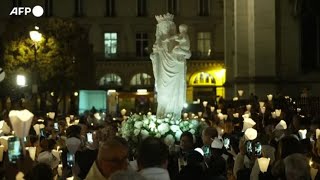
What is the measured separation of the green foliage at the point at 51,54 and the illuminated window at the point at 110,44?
35.1 ft

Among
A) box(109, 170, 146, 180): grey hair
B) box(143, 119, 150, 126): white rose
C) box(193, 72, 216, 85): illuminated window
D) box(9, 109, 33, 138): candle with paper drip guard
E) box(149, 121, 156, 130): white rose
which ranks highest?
box(193, 72, 216, 85): illuminated window

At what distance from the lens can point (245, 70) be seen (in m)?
39.8

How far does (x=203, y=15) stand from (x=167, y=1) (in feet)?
13.6

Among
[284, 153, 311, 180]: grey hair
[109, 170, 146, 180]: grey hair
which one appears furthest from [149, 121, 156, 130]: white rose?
[109, 170, 146, 180]: grey hair

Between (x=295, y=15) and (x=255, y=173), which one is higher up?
(x=295, y=15)

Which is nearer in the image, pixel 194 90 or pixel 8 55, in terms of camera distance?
pixel 8 55

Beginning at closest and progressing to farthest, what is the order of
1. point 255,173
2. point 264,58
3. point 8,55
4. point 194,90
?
point 255,173 → point 264,58 → point 8,55 → point 194,90

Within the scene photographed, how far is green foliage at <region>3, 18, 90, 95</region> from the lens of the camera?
69812mm

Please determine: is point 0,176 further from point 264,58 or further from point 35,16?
point 35,16

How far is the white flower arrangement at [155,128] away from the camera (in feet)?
64.4

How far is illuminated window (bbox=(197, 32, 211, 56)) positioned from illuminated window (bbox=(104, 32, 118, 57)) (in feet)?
29.4

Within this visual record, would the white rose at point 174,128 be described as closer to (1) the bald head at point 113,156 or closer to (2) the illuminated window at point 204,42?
(1) the bald head at point 113,156

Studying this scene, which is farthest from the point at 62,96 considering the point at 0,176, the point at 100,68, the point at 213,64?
the point at 0,176

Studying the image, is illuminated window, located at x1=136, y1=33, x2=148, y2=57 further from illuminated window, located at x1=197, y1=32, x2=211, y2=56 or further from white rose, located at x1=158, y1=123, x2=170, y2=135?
white rose, located at x1=158, y1=123, x2=170, y2=135
